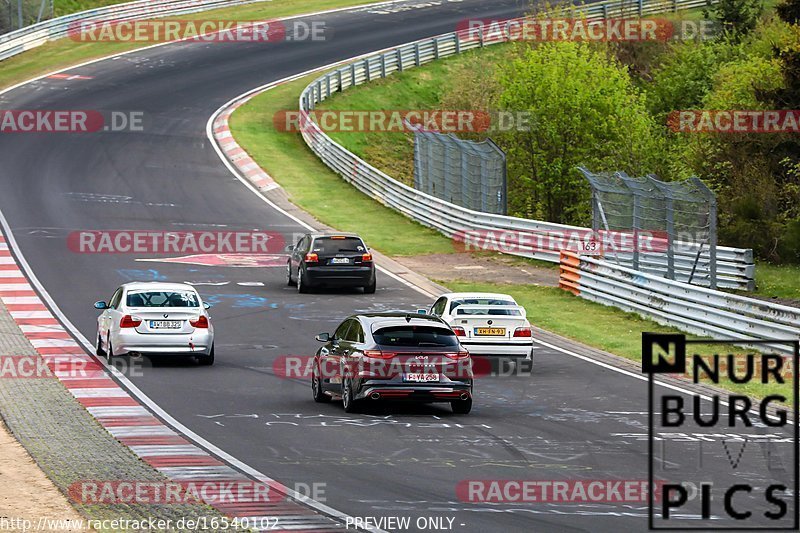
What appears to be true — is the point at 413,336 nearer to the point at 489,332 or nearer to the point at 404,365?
the point at 404,365

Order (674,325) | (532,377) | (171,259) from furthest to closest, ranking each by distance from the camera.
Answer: (171,259) < (674,325) < (532,377)

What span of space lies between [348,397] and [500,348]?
487 centimetres

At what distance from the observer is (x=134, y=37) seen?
72438 millimetres

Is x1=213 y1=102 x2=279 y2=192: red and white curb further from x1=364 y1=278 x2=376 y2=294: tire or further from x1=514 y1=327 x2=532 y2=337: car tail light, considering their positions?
x1=514 y1=327 x2=532 y2=337: car tail light

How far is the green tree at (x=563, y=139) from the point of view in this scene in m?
53.6

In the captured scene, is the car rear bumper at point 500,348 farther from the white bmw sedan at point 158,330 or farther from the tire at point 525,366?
the white bmw sedan at point 158,330

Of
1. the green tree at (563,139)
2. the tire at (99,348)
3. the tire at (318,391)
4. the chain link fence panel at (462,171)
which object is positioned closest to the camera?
the tire at (318,391)

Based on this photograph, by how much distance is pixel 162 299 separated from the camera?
896 inches

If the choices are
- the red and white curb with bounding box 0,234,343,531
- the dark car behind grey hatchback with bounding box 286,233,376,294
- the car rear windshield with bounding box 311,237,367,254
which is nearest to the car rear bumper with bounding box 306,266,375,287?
the dark car behind grey hatchback with bounding box 286,233,376,294

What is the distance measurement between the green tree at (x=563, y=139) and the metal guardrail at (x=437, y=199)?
25.6ft

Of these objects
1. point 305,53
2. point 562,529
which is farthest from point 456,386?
point 305,53

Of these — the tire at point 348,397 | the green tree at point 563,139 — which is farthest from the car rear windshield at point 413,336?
the green tree at point 563,139

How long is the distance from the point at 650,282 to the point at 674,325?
1.62 meters

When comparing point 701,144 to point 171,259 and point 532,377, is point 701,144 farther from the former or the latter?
point 532,377
